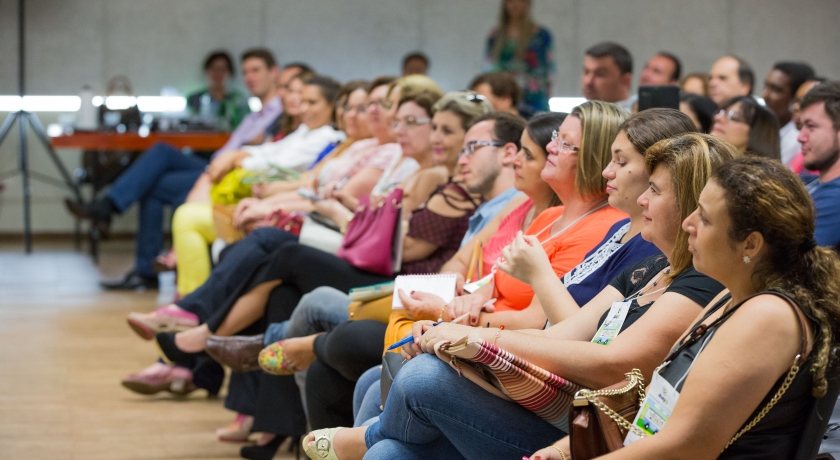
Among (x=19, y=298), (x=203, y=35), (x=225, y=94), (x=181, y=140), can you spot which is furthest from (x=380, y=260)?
(x=203, y=35)

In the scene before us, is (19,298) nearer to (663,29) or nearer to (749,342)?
(749,342)

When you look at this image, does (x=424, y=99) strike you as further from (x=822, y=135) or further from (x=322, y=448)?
(x=322, y=448)

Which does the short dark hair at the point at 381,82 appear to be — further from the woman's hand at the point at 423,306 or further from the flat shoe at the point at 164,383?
the woman's hand at the point at 423,306

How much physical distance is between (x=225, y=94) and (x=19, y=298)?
279 centimetres

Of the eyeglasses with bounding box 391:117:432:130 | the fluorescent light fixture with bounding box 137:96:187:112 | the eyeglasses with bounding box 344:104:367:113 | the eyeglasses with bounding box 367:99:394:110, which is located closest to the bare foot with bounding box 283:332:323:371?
the eyeglasses with bounding box 391:117:432:130

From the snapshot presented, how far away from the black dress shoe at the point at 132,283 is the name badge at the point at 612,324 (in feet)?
16.7

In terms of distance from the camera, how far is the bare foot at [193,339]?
328 cm

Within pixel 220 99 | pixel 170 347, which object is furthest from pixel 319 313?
pixel 220 99

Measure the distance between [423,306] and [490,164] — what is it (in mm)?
683

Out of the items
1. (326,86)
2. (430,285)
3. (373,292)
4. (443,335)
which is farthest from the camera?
(326,86)

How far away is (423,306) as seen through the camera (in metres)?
2.43

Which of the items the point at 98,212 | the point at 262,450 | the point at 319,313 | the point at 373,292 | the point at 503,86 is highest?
the point at 503,86

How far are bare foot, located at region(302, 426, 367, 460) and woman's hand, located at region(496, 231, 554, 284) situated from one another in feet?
1.56

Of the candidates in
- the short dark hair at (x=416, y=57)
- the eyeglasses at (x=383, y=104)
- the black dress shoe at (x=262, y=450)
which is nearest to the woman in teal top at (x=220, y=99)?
the short dark hair at (x=416, y=57)
